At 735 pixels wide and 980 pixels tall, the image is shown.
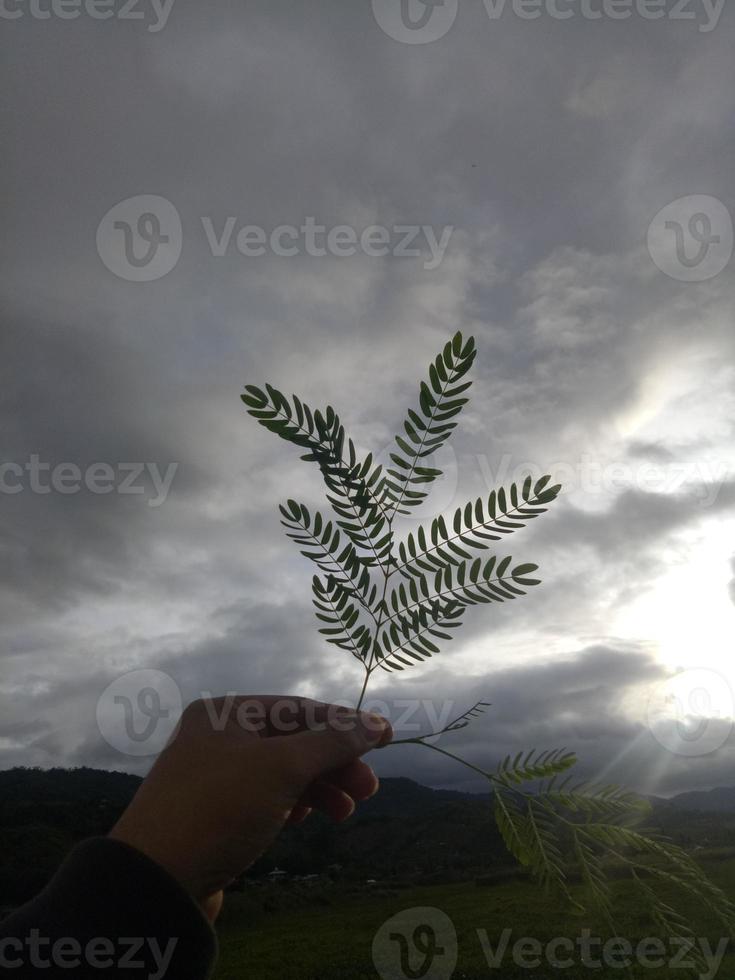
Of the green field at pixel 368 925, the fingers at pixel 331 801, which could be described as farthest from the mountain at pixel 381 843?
the fingers at pixel 331 801

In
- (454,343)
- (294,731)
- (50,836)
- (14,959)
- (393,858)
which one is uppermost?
(454,343)

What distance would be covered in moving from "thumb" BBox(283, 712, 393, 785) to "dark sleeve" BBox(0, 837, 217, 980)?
18.8 inches

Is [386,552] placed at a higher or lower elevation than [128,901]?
higher

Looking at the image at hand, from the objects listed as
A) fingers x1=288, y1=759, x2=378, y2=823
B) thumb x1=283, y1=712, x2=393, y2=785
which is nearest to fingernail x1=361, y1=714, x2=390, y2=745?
thumb x1=283, y1=712, x2=393, y2=785

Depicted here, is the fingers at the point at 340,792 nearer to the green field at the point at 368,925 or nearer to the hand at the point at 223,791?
the hand at the point at 223,791

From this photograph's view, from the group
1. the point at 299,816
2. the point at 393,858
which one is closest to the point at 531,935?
the point at 393,858

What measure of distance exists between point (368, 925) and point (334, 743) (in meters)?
51.1

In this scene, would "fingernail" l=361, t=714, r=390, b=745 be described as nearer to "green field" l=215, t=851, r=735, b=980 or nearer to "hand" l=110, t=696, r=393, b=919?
"hand" l=110, t=696, r=393, b=919

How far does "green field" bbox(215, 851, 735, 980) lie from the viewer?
3519 centimetres

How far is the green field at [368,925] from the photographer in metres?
35.2

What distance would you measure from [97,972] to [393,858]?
68524 mm

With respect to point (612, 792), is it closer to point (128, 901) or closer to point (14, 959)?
point (128, 901)

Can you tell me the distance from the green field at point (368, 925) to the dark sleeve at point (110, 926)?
1211 inches

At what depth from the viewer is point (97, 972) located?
1710 millimetres
